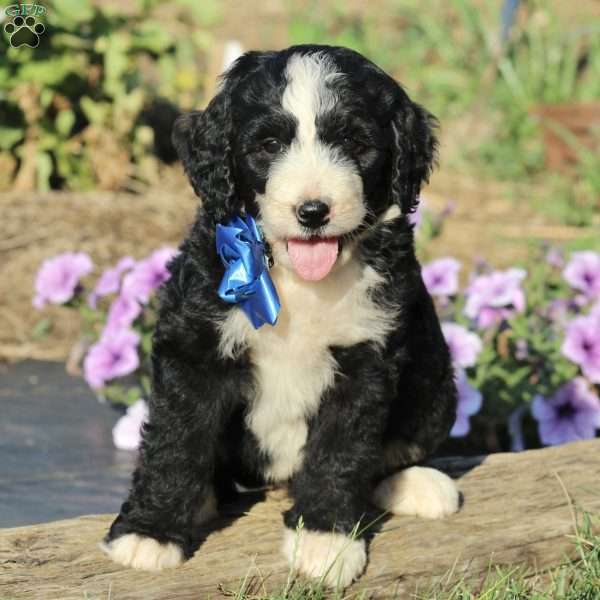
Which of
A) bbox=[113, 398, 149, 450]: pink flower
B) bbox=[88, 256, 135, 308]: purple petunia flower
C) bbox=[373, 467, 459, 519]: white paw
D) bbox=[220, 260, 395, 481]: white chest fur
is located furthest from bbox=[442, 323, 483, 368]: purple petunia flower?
bbox=[220, 260, 395, 481]: white chest fur

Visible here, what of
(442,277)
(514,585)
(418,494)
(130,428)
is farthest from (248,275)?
(442,277)

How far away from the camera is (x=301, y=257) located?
3365 millimetres

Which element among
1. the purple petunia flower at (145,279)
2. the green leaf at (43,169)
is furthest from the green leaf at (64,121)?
the purple petunia flower at (145,279)

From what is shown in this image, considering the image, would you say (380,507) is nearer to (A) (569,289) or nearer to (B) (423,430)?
(B) (423,430)

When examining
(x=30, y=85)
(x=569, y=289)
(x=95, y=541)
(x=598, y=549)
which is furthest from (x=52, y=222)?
(x=598, y=549)

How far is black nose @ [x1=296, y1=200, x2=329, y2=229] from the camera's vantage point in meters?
3.20

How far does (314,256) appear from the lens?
336cm

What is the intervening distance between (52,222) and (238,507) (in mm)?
3864

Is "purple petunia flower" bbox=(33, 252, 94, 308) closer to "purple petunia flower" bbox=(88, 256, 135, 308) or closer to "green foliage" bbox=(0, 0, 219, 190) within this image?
"purple petunia flower" bbox=(88, 256, 135, 308)

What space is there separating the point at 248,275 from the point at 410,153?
702 millimetres

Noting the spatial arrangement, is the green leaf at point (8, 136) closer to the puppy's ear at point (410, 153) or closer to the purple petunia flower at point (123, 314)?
the purple petunia flower at point (123, 314)

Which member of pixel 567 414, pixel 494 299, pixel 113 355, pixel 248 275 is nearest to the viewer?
pixel 248 275

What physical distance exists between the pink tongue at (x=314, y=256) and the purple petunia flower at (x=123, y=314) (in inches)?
79.7

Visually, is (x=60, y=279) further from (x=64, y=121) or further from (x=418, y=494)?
(x=64, y=121)
